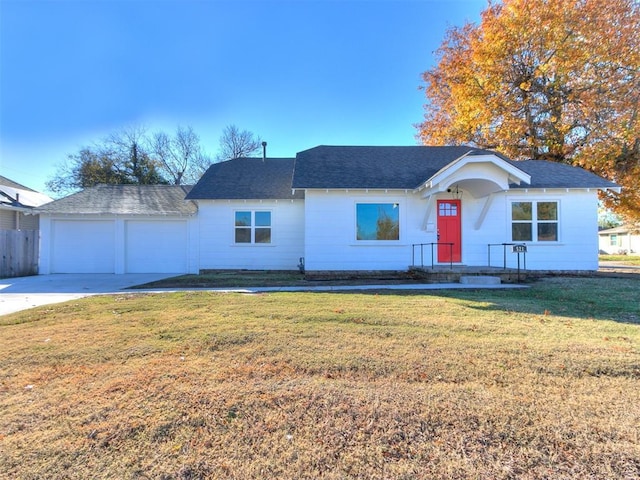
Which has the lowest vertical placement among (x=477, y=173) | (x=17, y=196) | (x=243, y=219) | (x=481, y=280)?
(x=481, y=280)

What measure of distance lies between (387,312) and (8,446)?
505 cm

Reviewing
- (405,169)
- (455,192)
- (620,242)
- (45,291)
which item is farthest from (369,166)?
(620,242)

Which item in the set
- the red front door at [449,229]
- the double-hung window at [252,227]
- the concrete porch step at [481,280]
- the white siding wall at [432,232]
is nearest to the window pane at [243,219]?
the double-hung window at [252,227]

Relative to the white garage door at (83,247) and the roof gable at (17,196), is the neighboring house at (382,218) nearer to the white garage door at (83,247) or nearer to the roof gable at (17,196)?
the white garage door at (83,247)

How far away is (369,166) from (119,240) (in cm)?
1112

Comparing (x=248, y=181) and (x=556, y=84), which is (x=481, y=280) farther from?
(x=556, y=84)

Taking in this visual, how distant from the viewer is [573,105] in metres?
16.4

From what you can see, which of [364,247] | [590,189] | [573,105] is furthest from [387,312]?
[573,105]

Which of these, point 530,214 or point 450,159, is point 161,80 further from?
point 530,214

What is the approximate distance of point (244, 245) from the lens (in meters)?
13.7

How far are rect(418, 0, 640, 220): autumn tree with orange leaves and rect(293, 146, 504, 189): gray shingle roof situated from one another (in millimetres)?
5550

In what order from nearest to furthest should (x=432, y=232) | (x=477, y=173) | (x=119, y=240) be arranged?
(x=477, y=173)
(x=432, y=232)
(x=119, y=240)

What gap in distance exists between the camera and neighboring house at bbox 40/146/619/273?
11.6 meters

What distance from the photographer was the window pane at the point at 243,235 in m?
13.8
